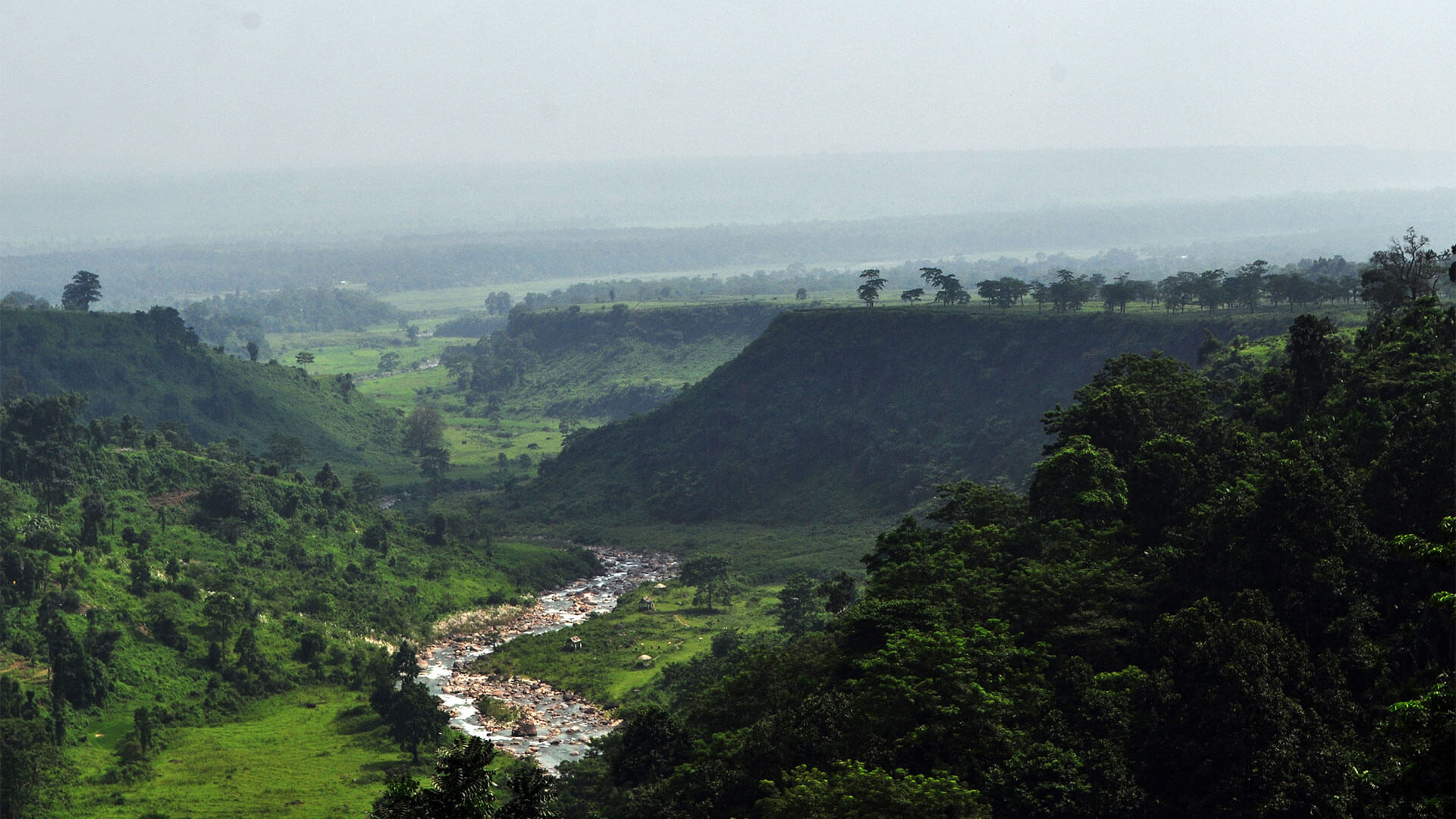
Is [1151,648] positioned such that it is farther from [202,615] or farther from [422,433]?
[422,433]

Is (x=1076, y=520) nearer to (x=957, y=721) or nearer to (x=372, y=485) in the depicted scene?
(x=957, y=721)

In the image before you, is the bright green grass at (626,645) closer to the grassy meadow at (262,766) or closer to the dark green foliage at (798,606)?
the dark green foliage at (798,606)

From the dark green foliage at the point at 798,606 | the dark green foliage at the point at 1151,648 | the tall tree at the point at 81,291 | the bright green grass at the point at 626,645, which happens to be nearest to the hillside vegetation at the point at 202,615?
the bright green grass at the point at 626,645

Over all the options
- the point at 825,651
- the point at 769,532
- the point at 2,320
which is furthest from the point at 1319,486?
the point at 2,320

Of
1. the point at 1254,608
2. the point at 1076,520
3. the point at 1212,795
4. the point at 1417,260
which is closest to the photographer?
the point at 1212,795

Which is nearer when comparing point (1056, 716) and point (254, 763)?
point (1056, 716)

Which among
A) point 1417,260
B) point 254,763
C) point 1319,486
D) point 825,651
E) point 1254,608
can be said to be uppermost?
point 1417,260

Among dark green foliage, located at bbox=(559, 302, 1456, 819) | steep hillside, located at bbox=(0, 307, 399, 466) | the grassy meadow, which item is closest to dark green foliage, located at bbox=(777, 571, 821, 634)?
dark green foliage, located at bbox=(559, 302, 1456, 819)
